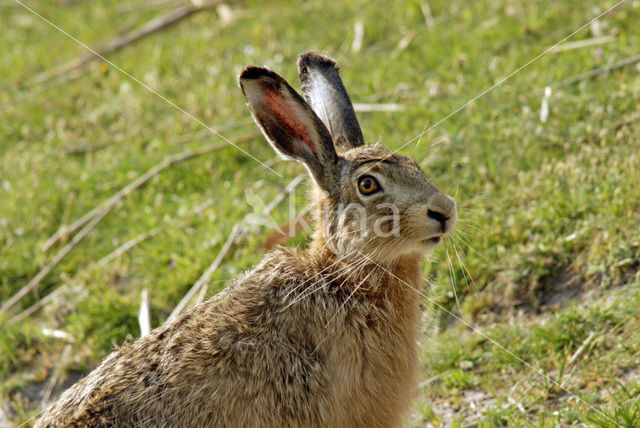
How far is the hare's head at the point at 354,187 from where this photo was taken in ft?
14.6

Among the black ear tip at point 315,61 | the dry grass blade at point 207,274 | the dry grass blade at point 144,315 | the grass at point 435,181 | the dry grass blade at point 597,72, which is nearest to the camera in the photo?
the grass at point 435,181

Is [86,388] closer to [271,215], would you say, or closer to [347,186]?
[347,186]

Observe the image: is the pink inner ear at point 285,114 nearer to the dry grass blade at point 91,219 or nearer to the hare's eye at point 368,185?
the hare's eye at point 368,185

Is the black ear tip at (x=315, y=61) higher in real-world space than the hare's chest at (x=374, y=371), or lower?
higher

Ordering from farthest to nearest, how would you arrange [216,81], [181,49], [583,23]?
1. [181,49]
2. [216,81]
3. [583,23]

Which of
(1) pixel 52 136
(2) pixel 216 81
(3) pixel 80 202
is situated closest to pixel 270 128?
(3) pixel 80 202

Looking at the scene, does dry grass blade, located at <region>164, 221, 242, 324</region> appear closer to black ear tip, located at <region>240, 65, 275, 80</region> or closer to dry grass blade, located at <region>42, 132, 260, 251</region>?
dry grass blade, located at <region>42, 132, 260, 251</region>

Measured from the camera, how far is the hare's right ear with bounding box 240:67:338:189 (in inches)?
180

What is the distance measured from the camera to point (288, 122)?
475 cm

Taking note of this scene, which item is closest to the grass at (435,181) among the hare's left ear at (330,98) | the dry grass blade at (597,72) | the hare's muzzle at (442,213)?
the dry grass blade at (597,72)

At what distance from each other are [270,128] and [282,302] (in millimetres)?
1053

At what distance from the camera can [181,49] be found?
10.6m

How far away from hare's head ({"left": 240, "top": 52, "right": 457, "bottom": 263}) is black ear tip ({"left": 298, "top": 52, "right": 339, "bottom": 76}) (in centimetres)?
75

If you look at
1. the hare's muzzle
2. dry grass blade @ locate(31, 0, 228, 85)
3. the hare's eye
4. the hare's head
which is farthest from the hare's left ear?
dry grass blade @ locate(31, 0, 228, 85)
